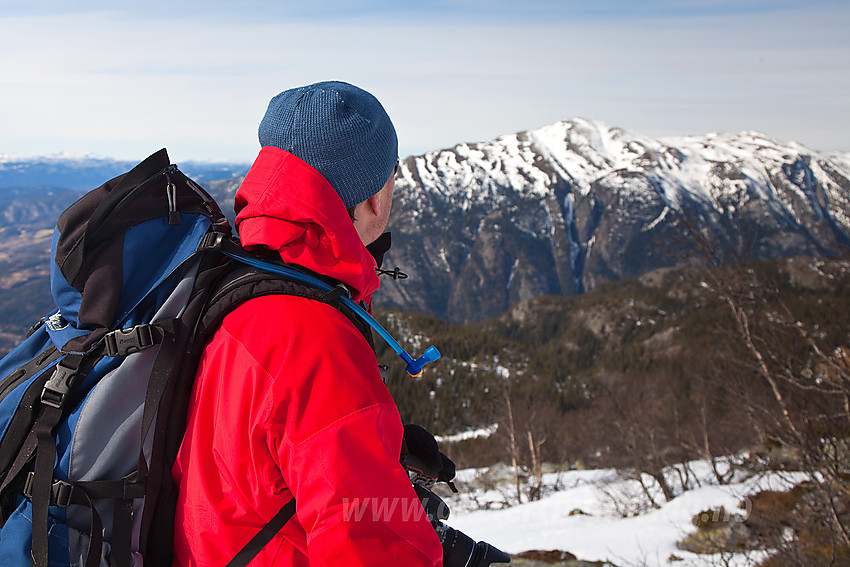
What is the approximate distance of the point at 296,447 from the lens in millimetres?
1504

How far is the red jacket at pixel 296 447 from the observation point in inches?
58.7

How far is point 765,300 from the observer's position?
10.8 meters

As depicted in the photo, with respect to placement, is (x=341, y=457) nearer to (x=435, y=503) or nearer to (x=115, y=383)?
(x=115, y=383)

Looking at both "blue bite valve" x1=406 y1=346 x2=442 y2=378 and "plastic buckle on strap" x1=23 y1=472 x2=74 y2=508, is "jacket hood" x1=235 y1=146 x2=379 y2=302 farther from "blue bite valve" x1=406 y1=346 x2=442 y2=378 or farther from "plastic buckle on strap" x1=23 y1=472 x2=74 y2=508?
"plastic buckle on strap" x1=23 y1=472 x2=74 y2=508

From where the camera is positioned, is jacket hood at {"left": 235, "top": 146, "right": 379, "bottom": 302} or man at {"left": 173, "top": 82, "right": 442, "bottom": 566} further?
jacket hood at {"left": 235, "top": 146, "right": 379, "bottom": 302}

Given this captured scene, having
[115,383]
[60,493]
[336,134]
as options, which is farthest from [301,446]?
[336,134]

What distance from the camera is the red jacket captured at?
58.7 inches

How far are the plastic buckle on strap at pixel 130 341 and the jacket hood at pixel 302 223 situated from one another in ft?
1.36

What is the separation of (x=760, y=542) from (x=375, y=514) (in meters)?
11.4

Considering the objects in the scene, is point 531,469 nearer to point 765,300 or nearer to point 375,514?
point 765,300

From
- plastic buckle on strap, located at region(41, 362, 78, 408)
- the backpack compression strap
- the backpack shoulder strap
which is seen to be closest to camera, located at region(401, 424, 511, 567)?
the backpack compression strap

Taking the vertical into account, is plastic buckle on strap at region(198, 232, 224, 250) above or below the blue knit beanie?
below

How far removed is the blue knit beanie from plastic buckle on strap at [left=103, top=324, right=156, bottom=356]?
810mm

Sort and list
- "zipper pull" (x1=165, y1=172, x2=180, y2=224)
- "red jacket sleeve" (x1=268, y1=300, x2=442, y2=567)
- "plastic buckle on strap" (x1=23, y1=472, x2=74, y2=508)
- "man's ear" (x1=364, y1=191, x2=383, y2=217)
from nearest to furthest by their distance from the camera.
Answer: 1. "red jacket sleeve" (x1=268, y1=300, x2=442, y2=567)
2. "plastic buckle on strap" (x1=23, y1=472, x2=74, y2=508)
3. "zipper pull" (x1=165, y1=172, x2=180, y2=224)
4. "man's ear" (x1=364, y1=191, x2=383, y2=217)
